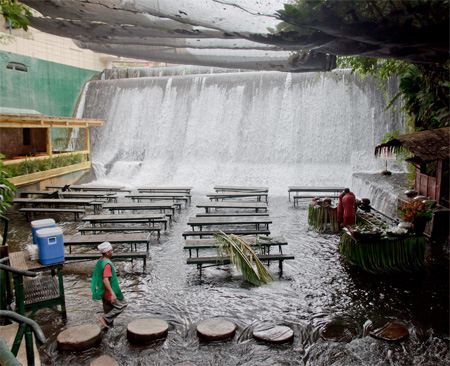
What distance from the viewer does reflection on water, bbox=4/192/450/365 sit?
460 centimetres

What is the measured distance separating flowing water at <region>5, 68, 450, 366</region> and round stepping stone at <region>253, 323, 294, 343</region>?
0.11 m

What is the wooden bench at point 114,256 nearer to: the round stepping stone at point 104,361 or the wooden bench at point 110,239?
the wooden bench at point 110,239

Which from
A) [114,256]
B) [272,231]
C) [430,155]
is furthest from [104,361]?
[430,155]

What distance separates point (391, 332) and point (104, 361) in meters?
Answer: 3.36

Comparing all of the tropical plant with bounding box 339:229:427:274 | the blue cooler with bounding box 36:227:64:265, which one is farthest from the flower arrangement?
the blue cooler with bounding box 36:227:64:265

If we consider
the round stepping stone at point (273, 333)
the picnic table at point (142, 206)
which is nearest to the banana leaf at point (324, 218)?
the picnic table at point (142, 206)

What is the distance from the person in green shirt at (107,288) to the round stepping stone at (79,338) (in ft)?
0.83

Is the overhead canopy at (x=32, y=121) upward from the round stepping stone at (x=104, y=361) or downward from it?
upward

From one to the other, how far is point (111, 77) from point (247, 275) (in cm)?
2111

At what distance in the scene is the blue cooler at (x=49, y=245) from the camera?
5.04m

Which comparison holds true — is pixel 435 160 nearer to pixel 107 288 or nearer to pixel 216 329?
pixel 216 329

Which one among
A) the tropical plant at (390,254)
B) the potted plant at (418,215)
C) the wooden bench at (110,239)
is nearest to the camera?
the tropical plant at (390,254)

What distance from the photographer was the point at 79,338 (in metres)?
4.80

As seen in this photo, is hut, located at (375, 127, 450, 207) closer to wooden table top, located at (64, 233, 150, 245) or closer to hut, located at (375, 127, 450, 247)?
hut, located at (375, 127, 450, 247)
